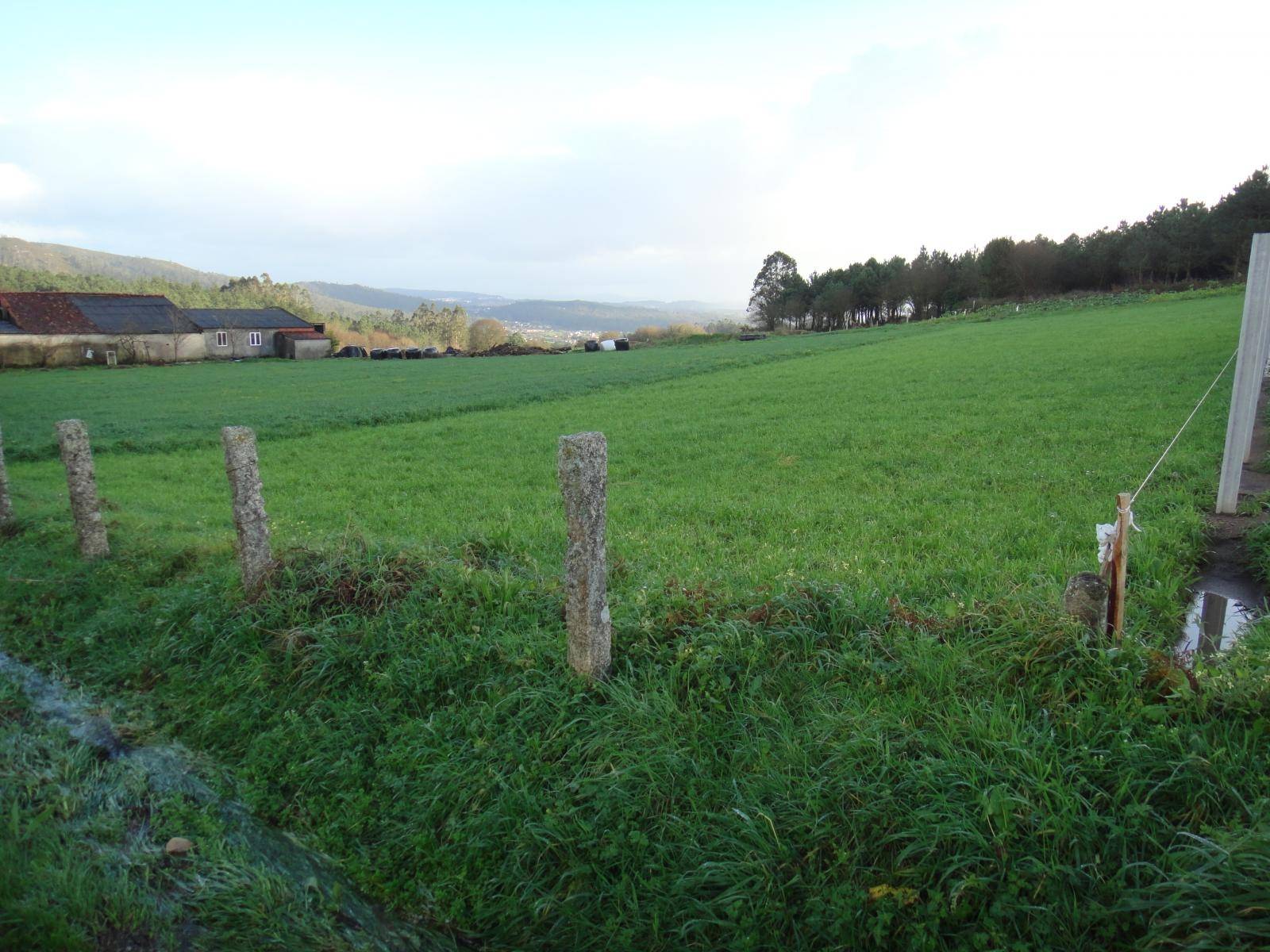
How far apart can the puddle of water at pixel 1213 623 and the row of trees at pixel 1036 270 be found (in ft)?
212

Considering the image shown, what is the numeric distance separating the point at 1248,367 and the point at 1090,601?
5630 millimetres

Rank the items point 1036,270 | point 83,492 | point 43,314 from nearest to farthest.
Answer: point 83,492 < point 43,314 < point 1036,270

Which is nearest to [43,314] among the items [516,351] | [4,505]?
[516,351]

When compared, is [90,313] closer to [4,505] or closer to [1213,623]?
[4,505]

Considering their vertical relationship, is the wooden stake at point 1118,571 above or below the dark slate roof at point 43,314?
below

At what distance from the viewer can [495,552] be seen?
24.8 feet

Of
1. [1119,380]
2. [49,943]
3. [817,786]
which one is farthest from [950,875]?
[1119,380]

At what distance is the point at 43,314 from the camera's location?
184 ft

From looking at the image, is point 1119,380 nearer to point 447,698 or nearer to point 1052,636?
point 1052,636

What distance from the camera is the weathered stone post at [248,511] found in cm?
654

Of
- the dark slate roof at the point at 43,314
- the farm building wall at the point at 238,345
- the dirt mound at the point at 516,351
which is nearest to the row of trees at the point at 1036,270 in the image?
the dirt mound at the point at 516,351

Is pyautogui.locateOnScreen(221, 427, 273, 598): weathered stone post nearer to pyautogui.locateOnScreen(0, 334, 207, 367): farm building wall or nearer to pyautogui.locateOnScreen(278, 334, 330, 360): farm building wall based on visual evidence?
pyautogui.locateOnScreen(0, 334, 207, 367): farm building wall

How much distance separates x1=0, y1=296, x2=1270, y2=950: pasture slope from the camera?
3.30 m

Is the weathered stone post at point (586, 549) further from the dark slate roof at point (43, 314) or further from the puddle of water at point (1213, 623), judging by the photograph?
the dark slate roof at point (43, 314)
